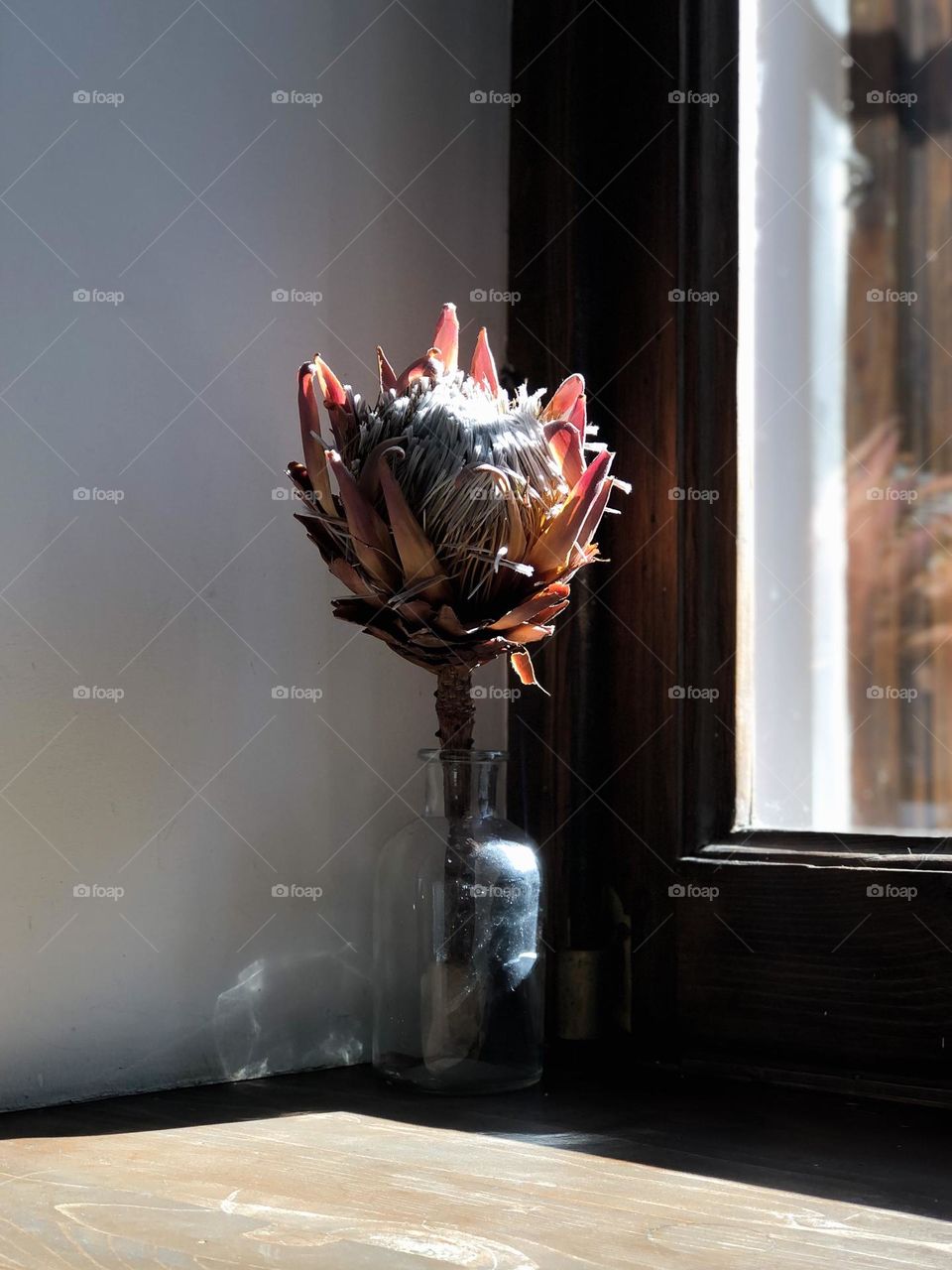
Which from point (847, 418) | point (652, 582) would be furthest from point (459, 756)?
point (847, 418)

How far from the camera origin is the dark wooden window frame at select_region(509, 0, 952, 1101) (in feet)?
3.41

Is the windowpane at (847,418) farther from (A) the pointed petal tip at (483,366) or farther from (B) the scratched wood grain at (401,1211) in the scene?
(B) the scratched wood grain at (401,1211)

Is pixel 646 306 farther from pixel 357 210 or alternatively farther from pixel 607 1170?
pixel 607 1170

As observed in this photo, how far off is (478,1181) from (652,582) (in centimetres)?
54

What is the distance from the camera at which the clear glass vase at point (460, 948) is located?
0.95 m

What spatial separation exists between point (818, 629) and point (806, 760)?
114mm

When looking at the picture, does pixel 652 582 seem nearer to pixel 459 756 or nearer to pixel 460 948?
pixel 459 756

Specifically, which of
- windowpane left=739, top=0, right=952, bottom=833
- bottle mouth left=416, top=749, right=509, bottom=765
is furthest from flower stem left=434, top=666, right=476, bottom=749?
windowpane left=739, top=0, right=952, bottom=833

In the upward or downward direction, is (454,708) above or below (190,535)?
below

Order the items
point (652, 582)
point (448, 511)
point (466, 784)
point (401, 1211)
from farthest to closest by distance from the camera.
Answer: point (652, 582)
point (466, 784)
point (448, 511)
point (401, 1211)

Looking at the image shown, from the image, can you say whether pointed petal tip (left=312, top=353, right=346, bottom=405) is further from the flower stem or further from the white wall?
the flower stem

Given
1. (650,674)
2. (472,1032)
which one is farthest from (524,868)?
(650,674)

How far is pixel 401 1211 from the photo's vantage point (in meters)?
0.66

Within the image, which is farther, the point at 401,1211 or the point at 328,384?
the point at 328,384
